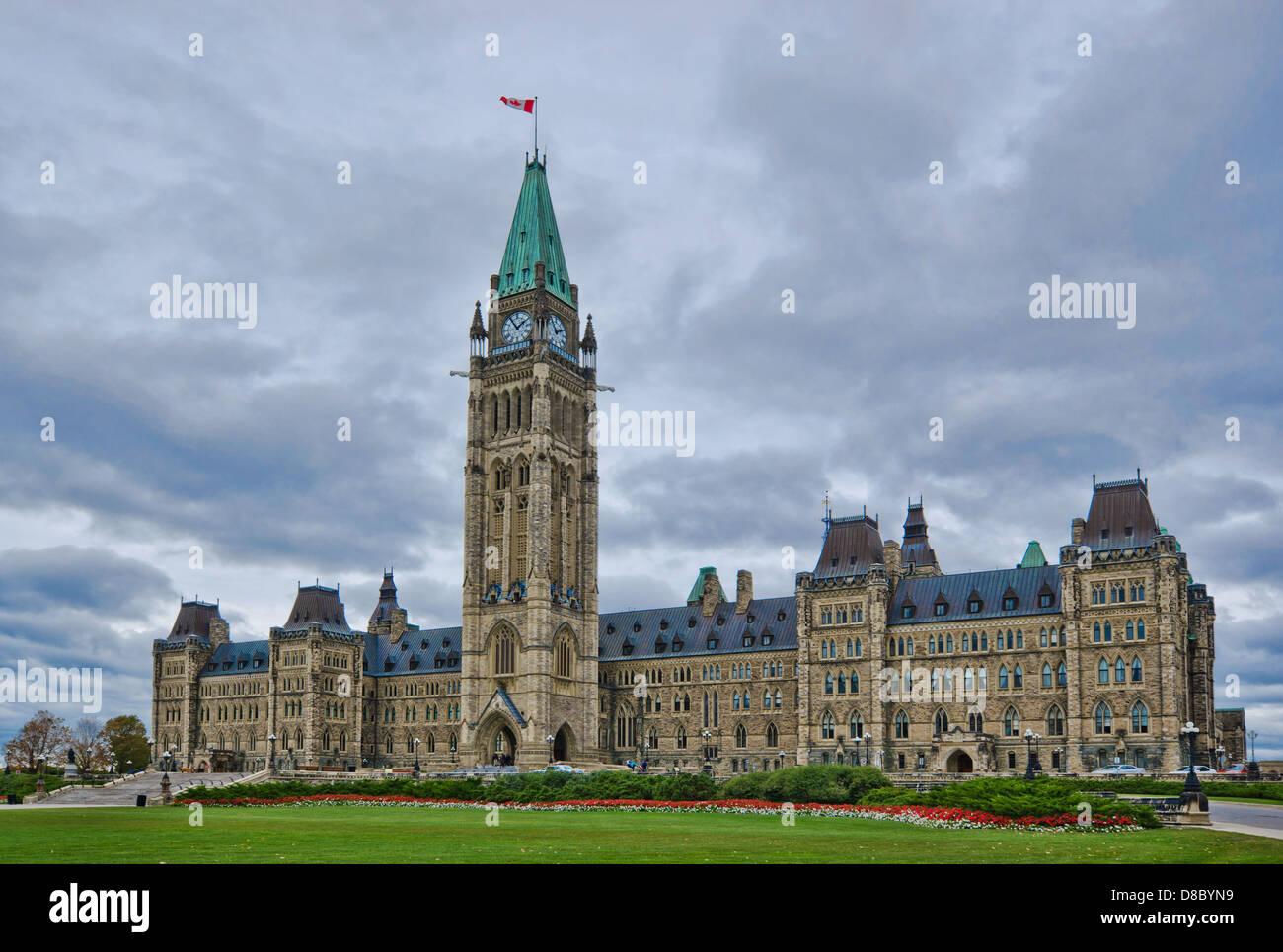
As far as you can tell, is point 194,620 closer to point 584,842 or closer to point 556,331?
point 556,331

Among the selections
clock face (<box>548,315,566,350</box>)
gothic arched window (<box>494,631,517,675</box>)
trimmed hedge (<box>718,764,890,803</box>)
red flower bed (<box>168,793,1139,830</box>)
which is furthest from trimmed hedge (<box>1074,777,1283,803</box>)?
clock face (<box>548,315,566,350</box>)

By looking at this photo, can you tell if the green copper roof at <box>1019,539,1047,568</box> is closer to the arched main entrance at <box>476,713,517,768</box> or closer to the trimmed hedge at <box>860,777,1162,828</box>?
the arched main entrance at <box>476,713,517,768</box>

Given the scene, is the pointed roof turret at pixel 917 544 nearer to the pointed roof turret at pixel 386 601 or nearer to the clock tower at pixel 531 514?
the clock tower at pixel 531 514

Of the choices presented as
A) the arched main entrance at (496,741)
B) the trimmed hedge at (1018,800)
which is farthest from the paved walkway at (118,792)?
the trimmed hedge at (1018,800)

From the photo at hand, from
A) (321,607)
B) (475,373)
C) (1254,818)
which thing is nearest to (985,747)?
(1254,818)

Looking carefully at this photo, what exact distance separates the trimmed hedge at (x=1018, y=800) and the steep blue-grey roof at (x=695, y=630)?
201 feet

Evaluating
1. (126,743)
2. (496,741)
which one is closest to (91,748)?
(126,743)

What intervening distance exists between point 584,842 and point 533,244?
331 ft

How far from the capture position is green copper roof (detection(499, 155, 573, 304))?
411 ft

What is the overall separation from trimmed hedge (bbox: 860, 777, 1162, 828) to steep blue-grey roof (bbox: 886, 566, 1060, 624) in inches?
1864

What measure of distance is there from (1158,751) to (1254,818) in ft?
141
